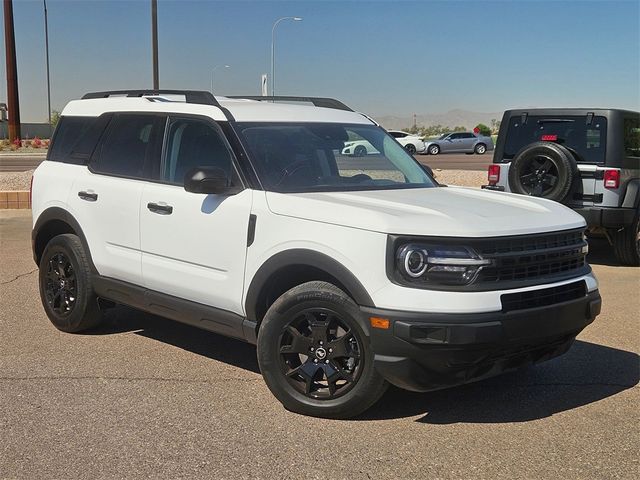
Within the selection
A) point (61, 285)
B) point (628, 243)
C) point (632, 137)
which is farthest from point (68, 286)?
point (632, 137)

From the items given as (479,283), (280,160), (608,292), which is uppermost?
(280,160)

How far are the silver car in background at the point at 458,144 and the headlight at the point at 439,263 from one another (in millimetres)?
39288

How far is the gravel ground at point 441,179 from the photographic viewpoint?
15882 millimetres

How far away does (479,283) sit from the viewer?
3867 millimetres

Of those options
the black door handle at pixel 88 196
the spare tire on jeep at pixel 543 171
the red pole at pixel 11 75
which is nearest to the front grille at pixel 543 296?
the black door handle at pixel 88 196

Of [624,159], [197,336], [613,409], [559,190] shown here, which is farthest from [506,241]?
[624,159]

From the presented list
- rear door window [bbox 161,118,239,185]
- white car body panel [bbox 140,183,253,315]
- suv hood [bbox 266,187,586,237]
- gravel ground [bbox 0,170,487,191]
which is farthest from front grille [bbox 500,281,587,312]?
gravel ground [bbox 0,170,487,191]

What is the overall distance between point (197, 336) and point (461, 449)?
110 inches

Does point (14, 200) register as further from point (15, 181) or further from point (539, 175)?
point (539, 175)

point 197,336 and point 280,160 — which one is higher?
point 280,160

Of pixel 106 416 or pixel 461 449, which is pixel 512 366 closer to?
pixel 461 449

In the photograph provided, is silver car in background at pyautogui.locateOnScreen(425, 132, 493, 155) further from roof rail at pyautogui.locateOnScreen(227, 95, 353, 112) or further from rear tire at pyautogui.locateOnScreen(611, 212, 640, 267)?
roof rail at pyautogui.locateOnScreen(227, 95, 353, 112)

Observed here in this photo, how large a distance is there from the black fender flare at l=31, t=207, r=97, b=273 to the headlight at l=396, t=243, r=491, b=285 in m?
2.81

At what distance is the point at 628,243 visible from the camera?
30.1 feet
